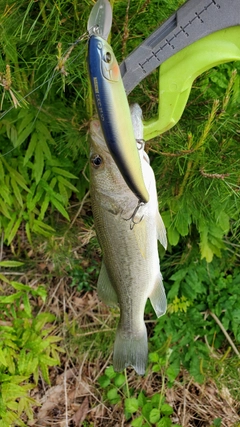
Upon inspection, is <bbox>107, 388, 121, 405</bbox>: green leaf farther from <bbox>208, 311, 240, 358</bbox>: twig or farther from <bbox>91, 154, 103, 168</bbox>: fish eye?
<bbox>91, 154, 103, 168</bbox>: fish eye

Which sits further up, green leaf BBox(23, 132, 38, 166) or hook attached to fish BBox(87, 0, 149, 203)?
hook attached to fish BBox(87, 0, 149, 203)

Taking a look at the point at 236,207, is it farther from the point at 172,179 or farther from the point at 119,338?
the point at 119,338

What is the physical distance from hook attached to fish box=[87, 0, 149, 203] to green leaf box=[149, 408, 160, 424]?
1902 millimetres

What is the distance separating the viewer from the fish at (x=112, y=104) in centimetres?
82

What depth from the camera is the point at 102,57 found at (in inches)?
32.1

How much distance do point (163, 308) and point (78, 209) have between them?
4.62 feet

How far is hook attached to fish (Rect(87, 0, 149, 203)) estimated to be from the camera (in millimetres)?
819

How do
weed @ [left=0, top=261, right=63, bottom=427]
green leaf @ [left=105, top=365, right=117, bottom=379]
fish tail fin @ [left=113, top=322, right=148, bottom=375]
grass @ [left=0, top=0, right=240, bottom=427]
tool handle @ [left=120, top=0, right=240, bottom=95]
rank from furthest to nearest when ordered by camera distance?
green leaf @ [left=105, top=365, right=117, bottom=379]
weed @ [left=0, top=261, right=63, bottom=427]
grass @ [left=0, top=0, right=240, bottom=427]
fish tail fin @ [left=113, top=322, right=148, bottom=375]
tool handle @ [left=120, top=0, right=240, bottom=95]

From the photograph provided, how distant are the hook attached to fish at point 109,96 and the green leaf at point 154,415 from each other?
190 centimetres

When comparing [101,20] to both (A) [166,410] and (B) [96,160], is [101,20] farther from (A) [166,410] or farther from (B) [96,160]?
(A) [166,410]

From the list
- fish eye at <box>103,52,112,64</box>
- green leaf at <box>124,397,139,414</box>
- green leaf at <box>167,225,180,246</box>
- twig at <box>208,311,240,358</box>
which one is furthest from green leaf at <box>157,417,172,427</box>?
fish eye at <box>103,52,112,64</box>

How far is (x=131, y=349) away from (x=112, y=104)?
1.16 m

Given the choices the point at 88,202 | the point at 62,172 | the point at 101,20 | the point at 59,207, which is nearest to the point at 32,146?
the point at 62,172

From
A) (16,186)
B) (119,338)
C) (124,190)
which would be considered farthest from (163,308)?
(16,186)
